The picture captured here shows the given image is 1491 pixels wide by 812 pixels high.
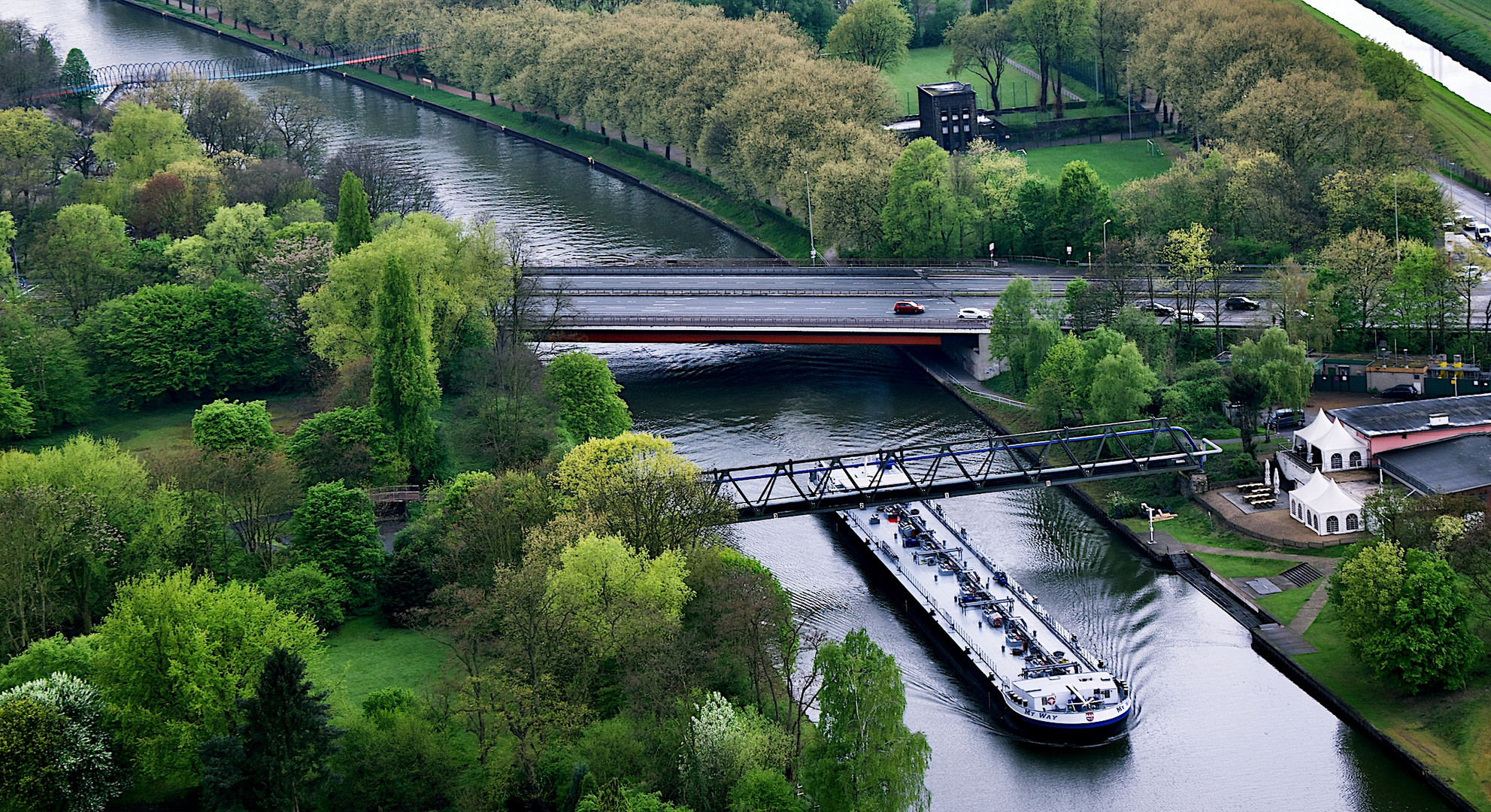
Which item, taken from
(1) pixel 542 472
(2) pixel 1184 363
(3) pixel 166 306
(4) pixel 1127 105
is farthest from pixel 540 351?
(4) pixel 1127 105

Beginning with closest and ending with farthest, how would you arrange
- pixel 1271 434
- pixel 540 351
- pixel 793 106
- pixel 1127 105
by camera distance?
pixel 1271 434 < pixel 540 351 < pixel 793 106 < pixel 1127 105

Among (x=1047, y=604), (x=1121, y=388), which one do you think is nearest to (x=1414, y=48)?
(x=1121, y=388)

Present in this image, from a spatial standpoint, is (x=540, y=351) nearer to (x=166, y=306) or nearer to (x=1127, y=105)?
(x=166, y=306)

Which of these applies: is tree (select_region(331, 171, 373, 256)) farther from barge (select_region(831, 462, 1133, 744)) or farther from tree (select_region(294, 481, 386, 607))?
barge (select_region(831, 462, 1133, 744))

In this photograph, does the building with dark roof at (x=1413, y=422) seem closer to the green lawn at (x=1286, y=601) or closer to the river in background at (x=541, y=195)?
the green lawn at (x=1286, y=601)

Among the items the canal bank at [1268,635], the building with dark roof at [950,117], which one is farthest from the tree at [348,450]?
the building with dark roof at [950,117]

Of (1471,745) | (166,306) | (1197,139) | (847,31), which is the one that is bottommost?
(1471,745)

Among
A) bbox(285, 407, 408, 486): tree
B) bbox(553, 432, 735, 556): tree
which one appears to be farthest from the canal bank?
bbox(285, 407, 408, 486): tree
